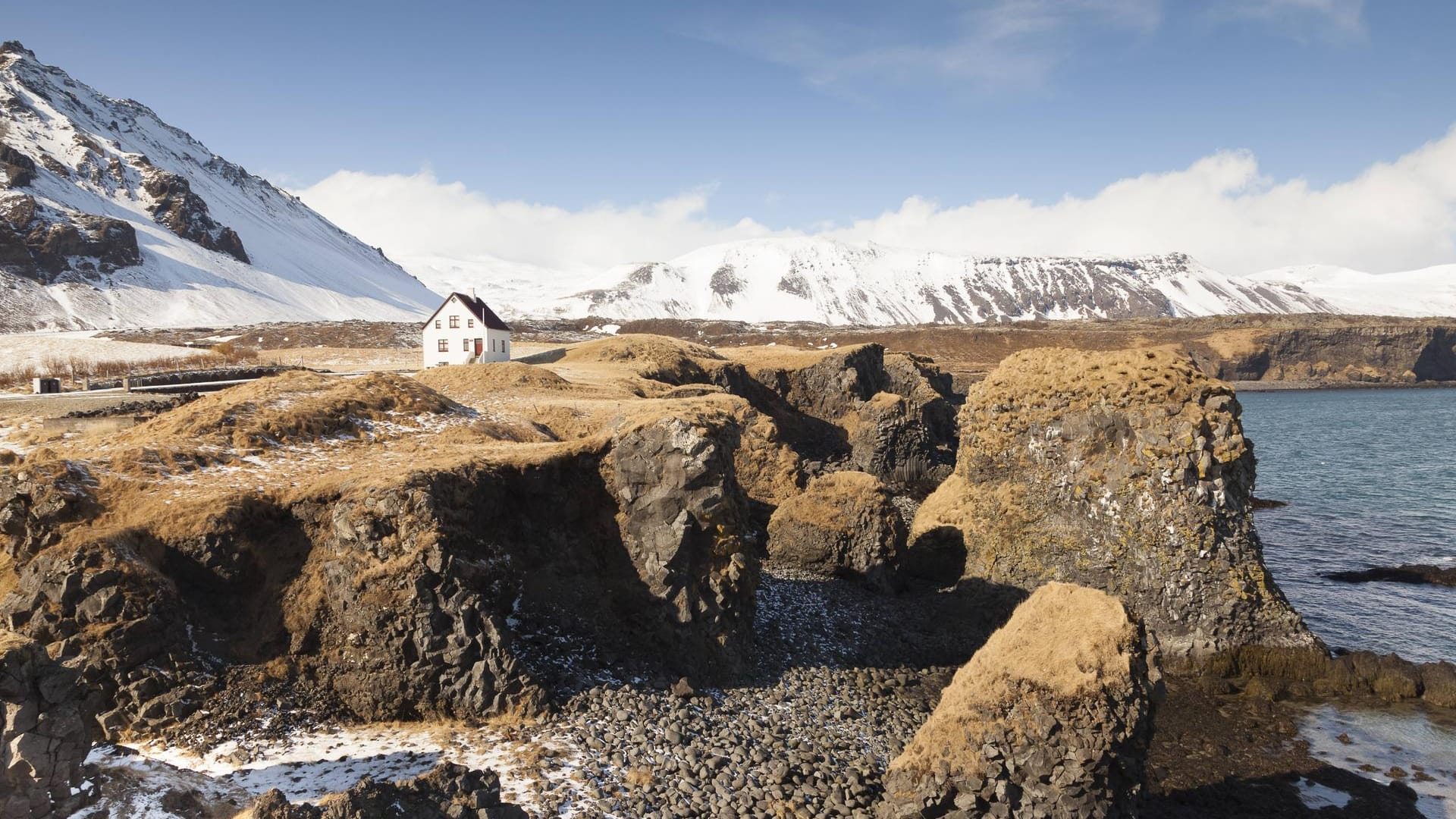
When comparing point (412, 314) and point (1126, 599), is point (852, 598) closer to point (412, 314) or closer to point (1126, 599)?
point (1126, 599)

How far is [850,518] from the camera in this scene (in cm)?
3022

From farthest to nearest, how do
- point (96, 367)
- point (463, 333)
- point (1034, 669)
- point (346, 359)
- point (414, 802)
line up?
point (346, 359), point (463, 333), point (96, 367), point (1034, 669), point (414, 802)

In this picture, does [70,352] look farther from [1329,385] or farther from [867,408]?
[1329,385]

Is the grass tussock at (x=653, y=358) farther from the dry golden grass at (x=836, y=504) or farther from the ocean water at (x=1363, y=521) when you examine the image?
the ocean water at (x=1363, y=521)

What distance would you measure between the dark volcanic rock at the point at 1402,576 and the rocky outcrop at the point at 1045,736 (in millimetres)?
26722

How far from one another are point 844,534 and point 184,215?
203m

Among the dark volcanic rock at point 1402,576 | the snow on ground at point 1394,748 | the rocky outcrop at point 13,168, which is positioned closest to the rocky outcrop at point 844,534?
the snow on ground at point 1394,748

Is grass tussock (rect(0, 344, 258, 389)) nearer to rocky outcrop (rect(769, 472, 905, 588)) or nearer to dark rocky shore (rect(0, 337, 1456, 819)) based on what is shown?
dark rocky shore (rect(0, 337, 1456, 819))

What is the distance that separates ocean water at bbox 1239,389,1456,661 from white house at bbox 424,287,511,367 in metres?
50.9

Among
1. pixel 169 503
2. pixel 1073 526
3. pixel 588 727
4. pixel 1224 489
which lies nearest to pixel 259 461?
pixel 169 503

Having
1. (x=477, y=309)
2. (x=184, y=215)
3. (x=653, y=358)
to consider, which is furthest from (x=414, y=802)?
(x=184, y=215)

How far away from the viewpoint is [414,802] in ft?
37.1

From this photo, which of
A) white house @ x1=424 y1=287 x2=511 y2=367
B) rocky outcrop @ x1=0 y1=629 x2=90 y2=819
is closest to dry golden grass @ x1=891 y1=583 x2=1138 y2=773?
rocky outcrop @ x1=0 y1=629 x2=90 y2=819

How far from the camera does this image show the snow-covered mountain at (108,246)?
13325 centimetres
